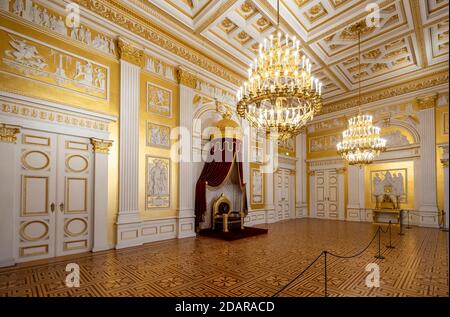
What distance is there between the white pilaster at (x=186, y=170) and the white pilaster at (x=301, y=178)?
640cm

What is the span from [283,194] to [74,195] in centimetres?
824

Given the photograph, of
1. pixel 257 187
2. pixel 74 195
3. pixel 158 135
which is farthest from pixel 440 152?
pixel 74 195

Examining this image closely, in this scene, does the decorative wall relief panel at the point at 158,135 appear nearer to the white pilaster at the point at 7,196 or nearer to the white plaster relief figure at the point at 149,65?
the white plaster relief figure at the point at 149,65

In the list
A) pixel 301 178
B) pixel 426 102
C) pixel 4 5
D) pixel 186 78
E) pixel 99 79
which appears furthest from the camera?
pixel 301 178

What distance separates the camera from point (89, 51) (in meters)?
4.92

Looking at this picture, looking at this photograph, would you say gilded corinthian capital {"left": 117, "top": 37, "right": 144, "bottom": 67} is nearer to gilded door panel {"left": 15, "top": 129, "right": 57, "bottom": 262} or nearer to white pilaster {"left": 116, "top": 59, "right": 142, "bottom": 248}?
white pilaster {"left": 116, "top": 59, "right": 142, "bottom": 248}

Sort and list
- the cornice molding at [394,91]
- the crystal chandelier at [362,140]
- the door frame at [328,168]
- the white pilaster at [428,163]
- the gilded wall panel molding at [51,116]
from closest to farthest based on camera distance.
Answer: the gilded wall panel molding at [51,116], the crystal chandelier at [362,140], the white pilaster at [428,163], the cornice molding at [394,91], the door frame at [328,168]

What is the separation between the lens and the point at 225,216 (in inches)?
267

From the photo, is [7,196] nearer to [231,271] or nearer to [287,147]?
[231,271]

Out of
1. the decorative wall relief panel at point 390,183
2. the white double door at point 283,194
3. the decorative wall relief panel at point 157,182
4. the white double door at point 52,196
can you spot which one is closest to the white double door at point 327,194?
the white double door at point 283,194

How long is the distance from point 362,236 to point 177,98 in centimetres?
642

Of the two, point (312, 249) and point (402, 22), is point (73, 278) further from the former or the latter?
point (402, 22)

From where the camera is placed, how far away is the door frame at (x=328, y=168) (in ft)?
34.0
